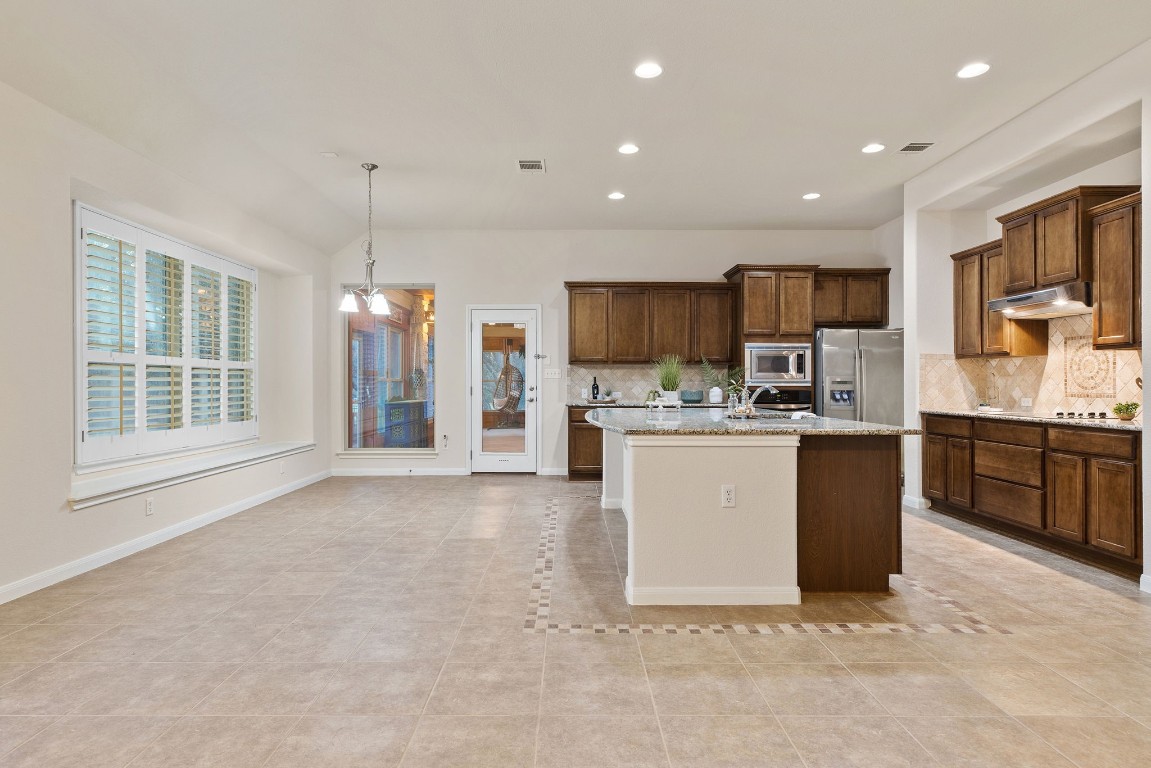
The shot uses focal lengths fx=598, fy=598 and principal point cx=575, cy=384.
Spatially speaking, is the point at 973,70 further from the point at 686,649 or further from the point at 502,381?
the point at 502,381

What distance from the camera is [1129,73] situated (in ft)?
10.8

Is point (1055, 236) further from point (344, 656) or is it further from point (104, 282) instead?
point (104, 282)

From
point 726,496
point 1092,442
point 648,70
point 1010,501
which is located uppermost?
point 648,70

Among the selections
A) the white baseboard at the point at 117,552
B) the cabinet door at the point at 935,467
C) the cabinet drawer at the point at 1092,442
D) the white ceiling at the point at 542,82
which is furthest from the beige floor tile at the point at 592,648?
the cabinet door at the point at 935,467

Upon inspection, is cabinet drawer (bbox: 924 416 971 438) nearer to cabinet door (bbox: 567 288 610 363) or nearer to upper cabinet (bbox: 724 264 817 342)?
upper cabinet (bbox: 724 264 817 342)

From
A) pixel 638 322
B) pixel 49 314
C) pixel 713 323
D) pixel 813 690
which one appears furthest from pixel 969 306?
pixel 49 314

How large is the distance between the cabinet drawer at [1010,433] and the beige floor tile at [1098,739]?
97.2 inches

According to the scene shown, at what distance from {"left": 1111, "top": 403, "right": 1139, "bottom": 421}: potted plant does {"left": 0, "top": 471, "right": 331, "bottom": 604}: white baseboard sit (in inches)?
247

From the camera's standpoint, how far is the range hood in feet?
12.4

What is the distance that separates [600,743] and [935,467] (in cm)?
435

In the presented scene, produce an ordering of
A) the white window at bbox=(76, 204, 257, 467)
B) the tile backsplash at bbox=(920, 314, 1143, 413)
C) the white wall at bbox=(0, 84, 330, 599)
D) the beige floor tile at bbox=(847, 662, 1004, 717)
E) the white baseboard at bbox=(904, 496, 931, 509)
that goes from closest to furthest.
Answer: the beige floor tile at bbox=(847, 662, 1004, 717), the white wall at bbox=(0, 84, 330, 599), the white window at bbox=(76, 204, 257, 467), the tile backsplash at bbox=(920, 314, 1143, 413), the white baseboard at bbox=(904, 496, 931, 509)

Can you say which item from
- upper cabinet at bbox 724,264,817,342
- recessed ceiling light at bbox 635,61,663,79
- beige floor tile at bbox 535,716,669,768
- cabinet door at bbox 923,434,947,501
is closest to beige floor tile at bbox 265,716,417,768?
beige floor tile at bbox 535,716,669,768

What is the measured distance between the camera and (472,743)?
182 centimetres

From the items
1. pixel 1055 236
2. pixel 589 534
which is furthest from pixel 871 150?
pixel 589 534
